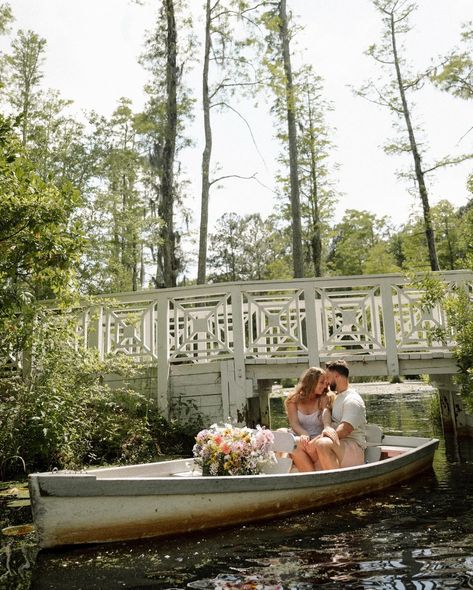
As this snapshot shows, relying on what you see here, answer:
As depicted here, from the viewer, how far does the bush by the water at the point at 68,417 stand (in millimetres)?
8008

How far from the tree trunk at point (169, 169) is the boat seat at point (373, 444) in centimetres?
789

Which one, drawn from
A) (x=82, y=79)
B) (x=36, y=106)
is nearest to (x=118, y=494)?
(x=82, y=79)

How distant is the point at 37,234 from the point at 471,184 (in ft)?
23.4

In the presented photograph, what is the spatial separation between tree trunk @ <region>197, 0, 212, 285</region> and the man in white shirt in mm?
10692

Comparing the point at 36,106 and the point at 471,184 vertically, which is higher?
the point at 36,106

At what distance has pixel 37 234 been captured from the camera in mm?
6961

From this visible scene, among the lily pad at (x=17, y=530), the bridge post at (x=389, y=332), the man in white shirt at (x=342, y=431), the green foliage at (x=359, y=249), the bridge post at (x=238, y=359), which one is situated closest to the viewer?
the lily pad at (x=17, y=530)

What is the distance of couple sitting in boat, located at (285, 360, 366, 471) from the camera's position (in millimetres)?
6641

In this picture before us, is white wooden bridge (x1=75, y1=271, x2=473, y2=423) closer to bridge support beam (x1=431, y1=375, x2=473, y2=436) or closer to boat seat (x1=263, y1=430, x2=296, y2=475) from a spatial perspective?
bridge support beam (x1=431, y1=375, x2=473, y2=436)

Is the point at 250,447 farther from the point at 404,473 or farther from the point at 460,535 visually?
the point at 404,473

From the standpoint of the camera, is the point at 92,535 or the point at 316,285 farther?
the point at 316,285

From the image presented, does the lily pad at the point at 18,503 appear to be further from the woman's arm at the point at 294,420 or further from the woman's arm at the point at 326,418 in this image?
the woman's arm at the point at 326,418

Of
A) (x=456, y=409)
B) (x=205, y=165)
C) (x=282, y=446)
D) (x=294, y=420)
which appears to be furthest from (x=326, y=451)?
(x=205, y=165)

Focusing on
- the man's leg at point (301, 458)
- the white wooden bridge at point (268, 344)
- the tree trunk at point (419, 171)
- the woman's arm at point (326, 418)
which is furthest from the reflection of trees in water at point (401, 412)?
the man's leg at point (301, 458)
